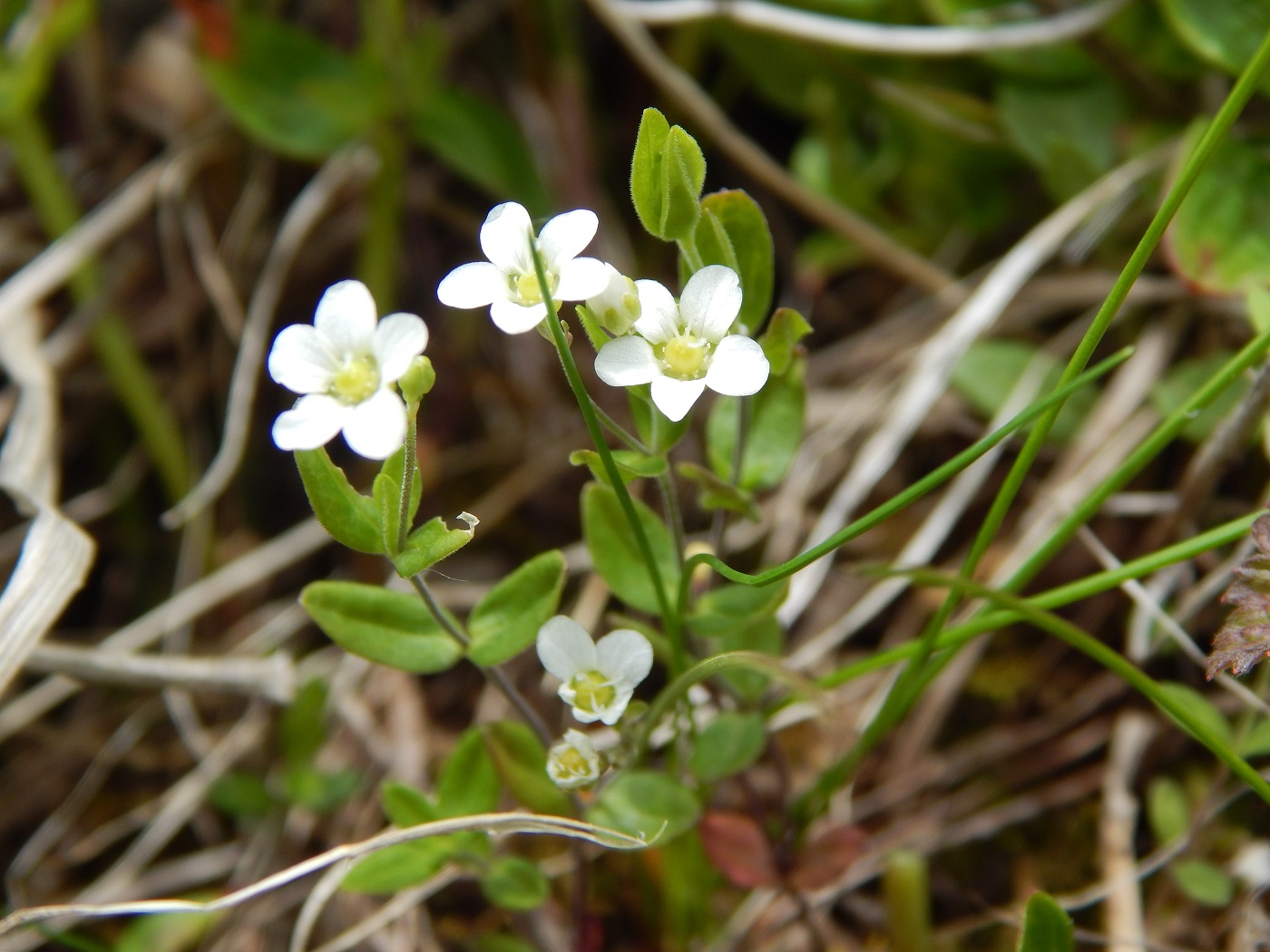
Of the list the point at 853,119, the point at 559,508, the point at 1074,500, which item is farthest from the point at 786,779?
the point at 853,119

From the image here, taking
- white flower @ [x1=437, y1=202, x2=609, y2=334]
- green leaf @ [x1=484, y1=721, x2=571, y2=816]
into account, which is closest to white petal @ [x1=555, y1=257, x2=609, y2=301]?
white flower @ [x1=437, y1=202, x2=609, y2=334]

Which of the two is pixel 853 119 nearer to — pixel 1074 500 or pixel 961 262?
pixel 961 262

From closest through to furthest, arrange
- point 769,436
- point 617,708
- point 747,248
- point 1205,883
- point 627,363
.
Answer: point 627,363, point 617,708, point 747,248, point 769,436, point 1205,883

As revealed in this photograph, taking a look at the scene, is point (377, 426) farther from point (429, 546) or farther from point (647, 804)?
A: point (647, 804)

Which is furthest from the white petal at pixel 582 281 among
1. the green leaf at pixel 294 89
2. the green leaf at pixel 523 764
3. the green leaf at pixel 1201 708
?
the green leaf at pixel 294 89

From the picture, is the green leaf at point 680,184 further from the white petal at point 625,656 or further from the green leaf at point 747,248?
the white petal at point 625,656

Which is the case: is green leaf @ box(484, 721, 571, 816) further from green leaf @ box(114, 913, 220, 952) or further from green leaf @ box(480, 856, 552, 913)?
green leaf @ box(114, 913, 220, 952)

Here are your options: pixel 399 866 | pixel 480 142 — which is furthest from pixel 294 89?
pixel 399 866
